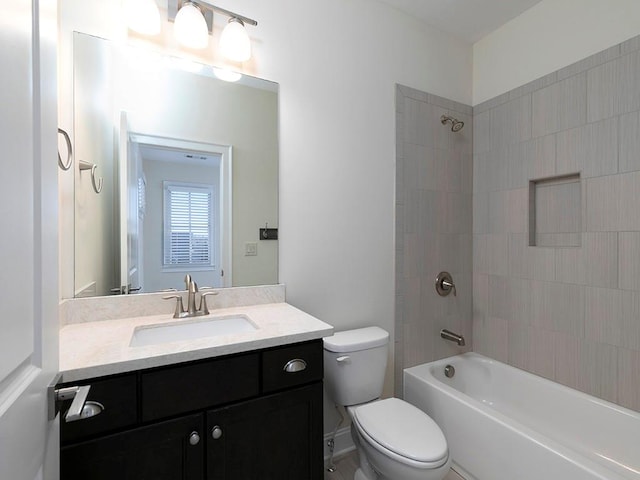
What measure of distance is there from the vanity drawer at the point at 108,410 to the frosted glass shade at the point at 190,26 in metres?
1.40

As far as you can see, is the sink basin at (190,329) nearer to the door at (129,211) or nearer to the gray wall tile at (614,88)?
the door at (129,211)

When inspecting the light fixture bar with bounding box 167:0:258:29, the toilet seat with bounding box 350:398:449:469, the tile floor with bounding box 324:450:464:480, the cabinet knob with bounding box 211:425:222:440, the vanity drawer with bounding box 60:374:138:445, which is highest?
the light fixture bar with bounding box 167:0:258:29

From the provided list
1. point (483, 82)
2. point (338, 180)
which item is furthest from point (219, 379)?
point (483, 82)

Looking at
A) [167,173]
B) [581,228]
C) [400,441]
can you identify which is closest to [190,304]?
[167,173]

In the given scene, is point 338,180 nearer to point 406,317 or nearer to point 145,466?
point 406,317

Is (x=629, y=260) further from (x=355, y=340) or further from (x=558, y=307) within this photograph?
(x=355, y=340)

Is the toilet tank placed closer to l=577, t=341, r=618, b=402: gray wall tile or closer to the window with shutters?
the window with shutters

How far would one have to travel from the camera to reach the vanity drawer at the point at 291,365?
43.1 inches

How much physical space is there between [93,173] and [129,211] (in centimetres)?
20

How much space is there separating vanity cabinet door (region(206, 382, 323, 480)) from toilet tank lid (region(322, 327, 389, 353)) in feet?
1.20

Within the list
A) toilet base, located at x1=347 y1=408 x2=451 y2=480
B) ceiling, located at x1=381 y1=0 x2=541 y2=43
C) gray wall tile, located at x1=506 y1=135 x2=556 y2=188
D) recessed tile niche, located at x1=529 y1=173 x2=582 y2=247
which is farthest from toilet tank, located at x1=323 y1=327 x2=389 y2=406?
ceiling, located at x1=381 y1=0 x2=541 y2=43

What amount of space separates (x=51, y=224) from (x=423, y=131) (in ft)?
6.73

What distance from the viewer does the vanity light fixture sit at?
54.4 inches

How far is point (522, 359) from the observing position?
2031mm
